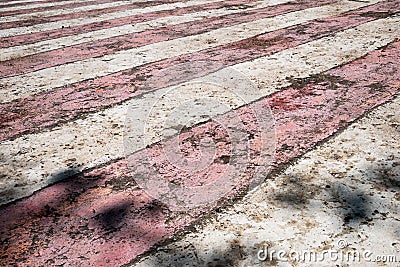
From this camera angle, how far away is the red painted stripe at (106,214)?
5.99 ft

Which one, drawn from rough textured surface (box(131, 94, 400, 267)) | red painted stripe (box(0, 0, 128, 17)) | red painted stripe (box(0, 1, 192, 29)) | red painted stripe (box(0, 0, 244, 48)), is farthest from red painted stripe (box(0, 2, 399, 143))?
red painted stripe (box(0, 0, 128, 17))

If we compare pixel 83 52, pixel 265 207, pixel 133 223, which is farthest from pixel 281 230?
pixel 83 52

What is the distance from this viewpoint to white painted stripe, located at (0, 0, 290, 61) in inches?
187

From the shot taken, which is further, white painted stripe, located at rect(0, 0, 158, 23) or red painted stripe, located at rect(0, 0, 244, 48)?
white painted stripe, located at rect(0, 0, 158, 23)

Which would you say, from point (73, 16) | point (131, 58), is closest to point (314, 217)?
point (131, 58)

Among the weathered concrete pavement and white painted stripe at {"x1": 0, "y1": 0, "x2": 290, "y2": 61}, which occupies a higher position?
white painted stripe at {"x1": 0, "y1": 0, "x2": 290, "y2": 61}

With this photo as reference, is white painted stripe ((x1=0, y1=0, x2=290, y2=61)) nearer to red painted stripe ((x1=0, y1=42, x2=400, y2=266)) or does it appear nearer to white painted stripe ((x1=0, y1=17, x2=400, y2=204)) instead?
white painted stripe ((x1=0, y1=17, x2=400, y2=204))

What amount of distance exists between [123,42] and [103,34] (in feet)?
1.69

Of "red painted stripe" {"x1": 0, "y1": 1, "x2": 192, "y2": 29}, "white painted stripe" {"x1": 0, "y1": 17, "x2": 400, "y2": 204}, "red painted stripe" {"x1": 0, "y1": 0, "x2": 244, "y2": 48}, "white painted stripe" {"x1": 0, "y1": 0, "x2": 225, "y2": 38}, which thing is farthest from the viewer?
"red painted stripe" {"x1": 0, "y1": 1, "x2": 192, "y2": 29}

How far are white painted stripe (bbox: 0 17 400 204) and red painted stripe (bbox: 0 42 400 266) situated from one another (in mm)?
A: 163

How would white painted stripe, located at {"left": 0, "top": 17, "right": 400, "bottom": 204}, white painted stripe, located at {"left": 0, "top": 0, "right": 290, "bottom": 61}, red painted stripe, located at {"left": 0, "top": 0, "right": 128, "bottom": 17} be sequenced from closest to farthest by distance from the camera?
white painted stripe, located at {"left": 0, "top": 17, "right": 400, "bottom": 204}, white painted stripe, located at {"left": 0, "top": 0, "right": 290, "bottom": 61}, red painted stripe, located at {"left": 0, "top": 0, "right": 128, "bottom": 17}

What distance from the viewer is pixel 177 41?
474cm

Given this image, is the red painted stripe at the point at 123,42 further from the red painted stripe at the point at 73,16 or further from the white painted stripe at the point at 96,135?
the red painted stripe at the point at 73,16

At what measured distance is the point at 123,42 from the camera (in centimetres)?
484
